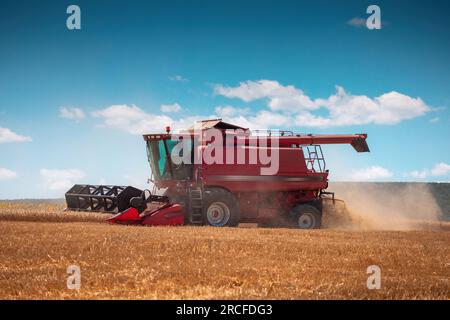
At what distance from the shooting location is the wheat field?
658 centimetres

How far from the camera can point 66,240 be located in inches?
423

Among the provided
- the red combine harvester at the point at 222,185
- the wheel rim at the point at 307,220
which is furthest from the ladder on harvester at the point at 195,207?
the wheel rim at the point at 307,220

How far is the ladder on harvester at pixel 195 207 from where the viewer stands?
16.6 m

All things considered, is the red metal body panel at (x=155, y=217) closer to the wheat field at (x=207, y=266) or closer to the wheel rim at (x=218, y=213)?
the wheel rim at (x=218, y=213)

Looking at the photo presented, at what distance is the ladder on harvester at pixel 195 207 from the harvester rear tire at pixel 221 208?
0.31 m

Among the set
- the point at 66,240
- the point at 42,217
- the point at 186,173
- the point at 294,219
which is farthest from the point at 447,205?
the point at 66,240

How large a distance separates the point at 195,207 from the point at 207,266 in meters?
8.54

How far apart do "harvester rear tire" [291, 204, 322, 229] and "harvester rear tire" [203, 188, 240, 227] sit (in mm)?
2457

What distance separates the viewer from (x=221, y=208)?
17.2 m

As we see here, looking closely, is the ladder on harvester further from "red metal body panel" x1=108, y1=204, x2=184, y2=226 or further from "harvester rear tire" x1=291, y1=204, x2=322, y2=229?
"harvester rear tire" x1=291, y1=204, x2=322, y2=229

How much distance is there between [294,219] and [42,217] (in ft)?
28.6

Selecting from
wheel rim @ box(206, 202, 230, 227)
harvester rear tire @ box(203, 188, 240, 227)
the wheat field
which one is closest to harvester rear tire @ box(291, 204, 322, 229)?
harvester rear tire @ box(203, 188, 240, 227)
